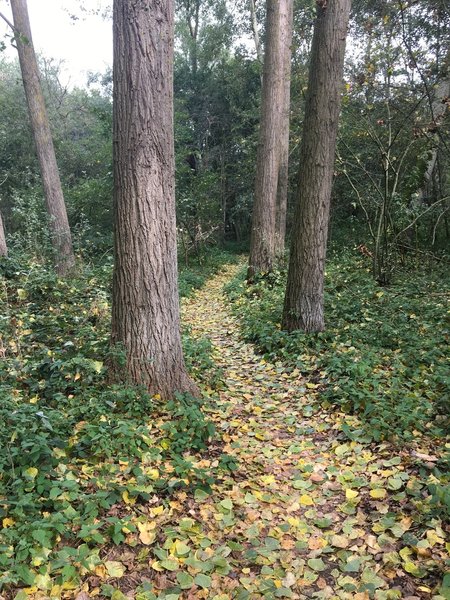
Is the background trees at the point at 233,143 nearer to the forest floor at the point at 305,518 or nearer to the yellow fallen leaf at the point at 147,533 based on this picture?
the forest floor at the point at 305,518

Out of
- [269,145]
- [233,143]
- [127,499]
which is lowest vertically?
[127,499]

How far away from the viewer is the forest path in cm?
231

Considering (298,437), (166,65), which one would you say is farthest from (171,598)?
(166,65)

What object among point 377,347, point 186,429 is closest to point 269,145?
point 377,347

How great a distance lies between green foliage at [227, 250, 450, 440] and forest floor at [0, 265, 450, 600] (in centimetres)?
32

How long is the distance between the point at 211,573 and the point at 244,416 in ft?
6.21

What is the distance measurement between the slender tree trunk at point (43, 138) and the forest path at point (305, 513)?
6.19 meters

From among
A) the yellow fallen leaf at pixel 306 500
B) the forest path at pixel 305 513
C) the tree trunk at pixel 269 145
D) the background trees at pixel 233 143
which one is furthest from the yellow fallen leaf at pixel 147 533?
the tree trunk at pixel 269 145

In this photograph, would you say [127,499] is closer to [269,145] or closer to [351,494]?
[351,494]

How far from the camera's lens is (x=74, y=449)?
3.09 meters

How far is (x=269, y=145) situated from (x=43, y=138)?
521 cm

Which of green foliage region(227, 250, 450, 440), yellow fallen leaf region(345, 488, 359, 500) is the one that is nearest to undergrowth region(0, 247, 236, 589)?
yellow fallen leaf region(345, 488, 359, 500)

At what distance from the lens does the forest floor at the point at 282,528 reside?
7.38ft

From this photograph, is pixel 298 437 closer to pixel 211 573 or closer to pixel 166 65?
pixel 211 573
